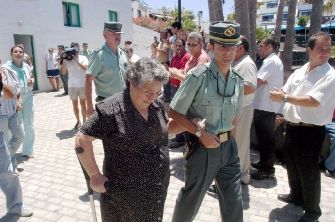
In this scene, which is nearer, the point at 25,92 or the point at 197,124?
the point at 197,124

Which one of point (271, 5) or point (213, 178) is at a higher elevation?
point (271, 5)

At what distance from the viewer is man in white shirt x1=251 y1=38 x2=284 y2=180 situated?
449cm

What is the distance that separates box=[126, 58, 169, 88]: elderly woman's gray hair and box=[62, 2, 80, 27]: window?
14673mm

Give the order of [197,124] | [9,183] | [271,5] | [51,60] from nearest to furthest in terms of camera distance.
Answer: [197,124] < [9,183] < [51,60] < [271,5]

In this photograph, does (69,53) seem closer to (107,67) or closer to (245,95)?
(107,67)

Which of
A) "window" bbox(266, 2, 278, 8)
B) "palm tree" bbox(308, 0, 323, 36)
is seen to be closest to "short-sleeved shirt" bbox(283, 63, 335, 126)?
"palm tree" bbox(308, 0, 323, 36)

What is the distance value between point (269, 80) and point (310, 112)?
131 centimetres

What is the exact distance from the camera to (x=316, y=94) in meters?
3.15

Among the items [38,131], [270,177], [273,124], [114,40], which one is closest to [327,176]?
[270,177]

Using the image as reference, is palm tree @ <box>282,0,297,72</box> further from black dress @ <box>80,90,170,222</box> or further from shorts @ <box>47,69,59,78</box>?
black dress @ <box>80,90,170,222</box>

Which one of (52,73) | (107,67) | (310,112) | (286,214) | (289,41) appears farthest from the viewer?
(52,73)

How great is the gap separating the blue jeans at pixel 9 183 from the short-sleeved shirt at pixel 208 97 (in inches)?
77.1

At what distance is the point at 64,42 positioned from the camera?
50.3 ft

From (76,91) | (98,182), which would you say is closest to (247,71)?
(98,182)
